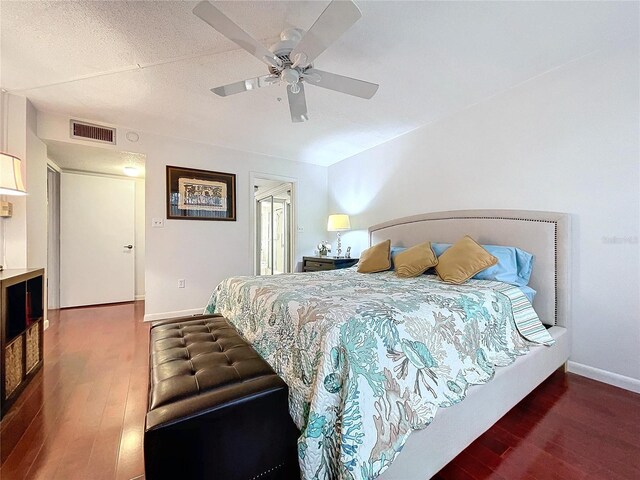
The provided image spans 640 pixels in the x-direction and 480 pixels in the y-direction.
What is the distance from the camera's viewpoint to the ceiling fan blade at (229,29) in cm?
132

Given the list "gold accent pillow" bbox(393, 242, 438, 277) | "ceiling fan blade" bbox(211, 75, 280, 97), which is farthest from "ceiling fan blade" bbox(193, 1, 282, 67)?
"gold accent pillow" bbox(393, 242, 438, 277)

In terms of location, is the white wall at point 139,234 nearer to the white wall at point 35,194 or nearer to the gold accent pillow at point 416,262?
the white wall at point 35,194

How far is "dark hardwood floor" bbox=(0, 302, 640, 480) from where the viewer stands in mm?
1272

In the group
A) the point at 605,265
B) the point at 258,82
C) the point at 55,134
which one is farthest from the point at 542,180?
the point at 55,134

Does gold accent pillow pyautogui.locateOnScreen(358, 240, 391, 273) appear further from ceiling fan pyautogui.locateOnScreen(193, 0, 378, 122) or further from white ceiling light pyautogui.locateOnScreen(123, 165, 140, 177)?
white ceiling light pyautogui.locateOnScreen(123, 165, 140, 177)

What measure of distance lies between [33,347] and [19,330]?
0.96ft

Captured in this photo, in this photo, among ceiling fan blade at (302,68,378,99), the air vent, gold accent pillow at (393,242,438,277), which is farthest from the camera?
the air vent

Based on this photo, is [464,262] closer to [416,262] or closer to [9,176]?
[416,262]

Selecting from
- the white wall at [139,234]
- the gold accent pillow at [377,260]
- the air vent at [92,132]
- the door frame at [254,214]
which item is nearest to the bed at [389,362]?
the gold accent pillow at [377,260]

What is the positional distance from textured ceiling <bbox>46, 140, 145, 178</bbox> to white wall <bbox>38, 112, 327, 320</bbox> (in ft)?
0.51

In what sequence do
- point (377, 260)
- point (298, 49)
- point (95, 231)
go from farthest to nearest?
point (95, 231) < point (377, 260) < point (298, 49)

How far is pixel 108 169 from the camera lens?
4191mm

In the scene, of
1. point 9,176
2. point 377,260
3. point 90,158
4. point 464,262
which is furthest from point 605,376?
point 90,158

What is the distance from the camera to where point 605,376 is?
202 centimetres
